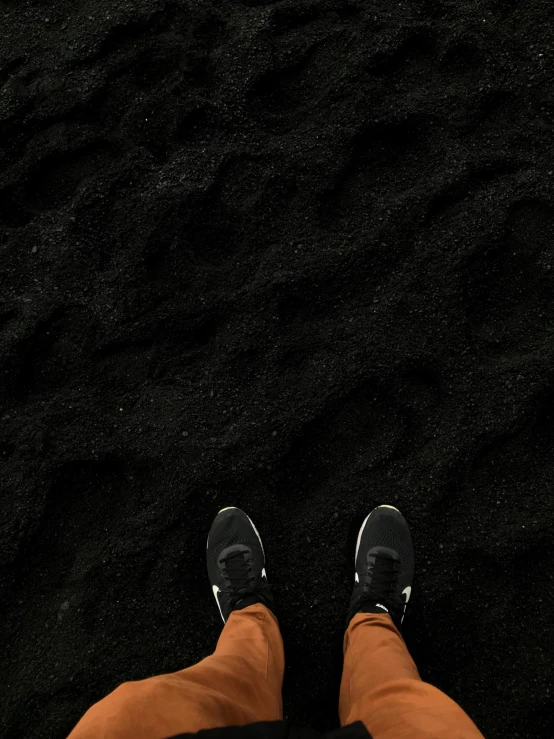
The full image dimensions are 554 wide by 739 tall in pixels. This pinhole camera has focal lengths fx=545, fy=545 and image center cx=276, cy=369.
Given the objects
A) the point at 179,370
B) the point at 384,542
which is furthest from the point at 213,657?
the point at 179,370

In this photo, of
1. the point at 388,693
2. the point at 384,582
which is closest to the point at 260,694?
the point at 388,693

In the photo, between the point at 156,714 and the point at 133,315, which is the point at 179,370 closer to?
the point at 133,315

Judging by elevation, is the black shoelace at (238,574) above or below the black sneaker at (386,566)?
above

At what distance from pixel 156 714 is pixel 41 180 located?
1.56 metres

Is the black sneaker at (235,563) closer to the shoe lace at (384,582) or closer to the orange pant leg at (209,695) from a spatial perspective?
the orange pant leg at (209,695)

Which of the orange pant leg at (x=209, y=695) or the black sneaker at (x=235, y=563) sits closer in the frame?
the orange pant leg at (x=209, y=695)

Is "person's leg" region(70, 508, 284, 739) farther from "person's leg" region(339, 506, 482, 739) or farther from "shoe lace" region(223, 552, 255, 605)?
"person's leg" region(339, 506, 482, 739)

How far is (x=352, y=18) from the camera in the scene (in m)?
1.77

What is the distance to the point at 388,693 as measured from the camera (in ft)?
3.84

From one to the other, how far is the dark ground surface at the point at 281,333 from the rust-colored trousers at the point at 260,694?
0.13 meters

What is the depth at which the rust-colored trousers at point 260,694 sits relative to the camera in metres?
1.00

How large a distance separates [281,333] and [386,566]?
72 centimetres

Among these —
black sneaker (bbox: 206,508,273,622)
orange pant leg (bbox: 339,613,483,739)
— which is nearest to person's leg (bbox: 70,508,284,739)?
black sneaker (bbox: 206,508,273,622)

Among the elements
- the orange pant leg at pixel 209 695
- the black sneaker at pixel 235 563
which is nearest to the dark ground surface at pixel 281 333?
the black sneaker at pixel 235 563
